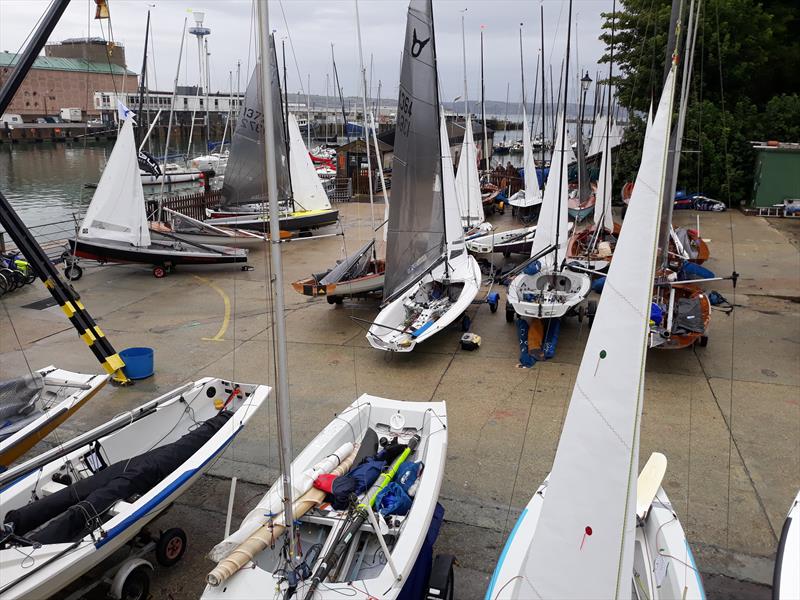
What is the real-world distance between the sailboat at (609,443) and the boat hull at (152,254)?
1525 centimetres

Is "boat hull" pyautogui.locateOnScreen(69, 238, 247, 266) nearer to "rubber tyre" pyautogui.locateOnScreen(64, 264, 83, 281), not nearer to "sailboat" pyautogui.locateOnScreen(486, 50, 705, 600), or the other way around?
"rubber tyre" pyautogui.locateOnScreen(64, 264, 83, 281)

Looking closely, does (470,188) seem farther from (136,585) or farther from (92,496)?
(136,585)

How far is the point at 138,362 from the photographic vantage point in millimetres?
10750

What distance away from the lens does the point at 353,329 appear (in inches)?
529

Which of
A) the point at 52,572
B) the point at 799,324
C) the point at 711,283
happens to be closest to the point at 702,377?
the point at 799,324

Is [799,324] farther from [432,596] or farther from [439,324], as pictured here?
[432,596]

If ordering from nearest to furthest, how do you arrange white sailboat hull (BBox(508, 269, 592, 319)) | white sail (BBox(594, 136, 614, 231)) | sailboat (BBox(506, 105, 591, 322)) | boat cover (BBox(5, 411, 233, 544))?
boat cover (BBox(5, 411, 233, 544)) → white sailboat hull (BBox(508, 269, 592, 319)) → sailboat (BBox(506, 105, 591, 322)) → white sail (BBox(594, 136, 614, 231))

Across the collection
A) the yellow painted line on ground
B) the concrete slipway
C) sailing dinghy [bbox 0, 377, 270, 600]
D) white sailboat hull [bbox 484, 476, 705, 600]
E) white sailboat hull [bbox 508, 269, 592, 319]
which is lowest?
the concrete slipway

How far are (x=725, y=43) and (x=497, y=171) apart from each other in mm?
12071

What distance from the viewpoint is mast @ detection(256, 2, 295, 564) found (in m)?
4.36

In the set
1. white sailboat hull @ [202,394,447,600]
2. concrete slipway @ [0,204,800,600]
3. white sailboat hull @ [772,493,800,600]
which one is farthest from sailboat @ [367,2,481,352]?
white sailboat hull @ [772,493,800,600]

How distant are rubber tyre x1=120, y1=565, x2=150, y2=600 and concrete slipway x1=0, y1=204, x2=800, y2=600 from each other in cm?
20

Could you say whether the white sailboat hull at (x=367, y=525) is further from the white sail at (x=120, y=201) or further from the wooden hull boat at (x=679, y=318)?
the white sail at (x=120, y=201)

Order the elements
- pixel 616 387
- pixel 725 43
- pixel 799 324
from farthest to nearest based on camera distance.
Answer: pixel 725 43 → pixel 799 324 → pixel 616 387
